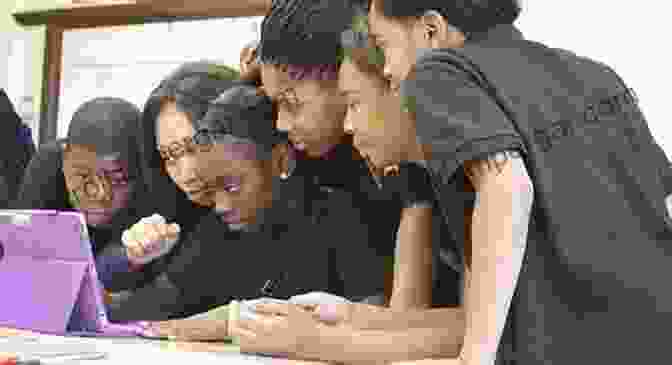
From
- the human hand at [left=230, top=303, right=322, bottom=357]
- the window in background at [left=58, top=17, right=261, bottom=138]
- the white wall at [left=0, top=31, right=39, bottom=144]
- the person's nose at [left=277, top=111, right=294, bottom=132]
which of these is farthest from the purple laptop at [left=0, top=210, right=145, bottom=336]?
the white wall at [left=0, top=31, right=39, bottom=144]

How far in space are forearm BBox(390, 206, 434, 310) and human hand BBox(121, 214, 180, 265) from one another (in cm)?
40

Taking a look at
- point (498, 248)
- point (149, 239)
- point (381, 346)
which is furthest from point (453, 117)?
point (149, 239)

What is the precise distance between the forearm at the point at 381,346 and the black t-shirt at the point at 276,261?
0.24m

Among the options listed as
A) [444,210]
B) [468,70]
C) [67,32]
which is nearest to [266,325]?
[444,210]

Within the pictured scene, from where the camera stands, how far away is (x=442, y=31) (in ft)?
2.52

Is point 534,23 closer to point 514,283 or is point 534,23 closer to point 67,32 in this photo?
point 514,283

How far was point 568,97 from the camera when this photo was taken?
687mm

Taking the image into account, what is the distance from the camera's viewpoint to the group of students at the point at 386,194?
25.0 inches

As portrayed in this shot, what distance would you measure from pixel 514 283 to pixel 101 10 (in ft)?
5.91

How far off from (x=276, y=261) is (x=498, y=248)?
585mm

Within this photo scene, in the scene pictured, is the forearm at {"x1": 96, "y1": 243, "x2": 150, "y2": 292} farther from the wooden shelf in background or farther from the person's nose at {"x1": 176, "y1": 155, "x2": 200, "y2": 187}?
the wooden shelf in background

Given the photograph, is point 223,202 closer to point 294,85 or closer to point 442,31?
point 294,85

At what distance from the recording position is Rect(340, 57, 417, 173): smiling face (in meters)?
0.92

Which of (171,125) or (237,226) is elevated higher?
(171,125)
